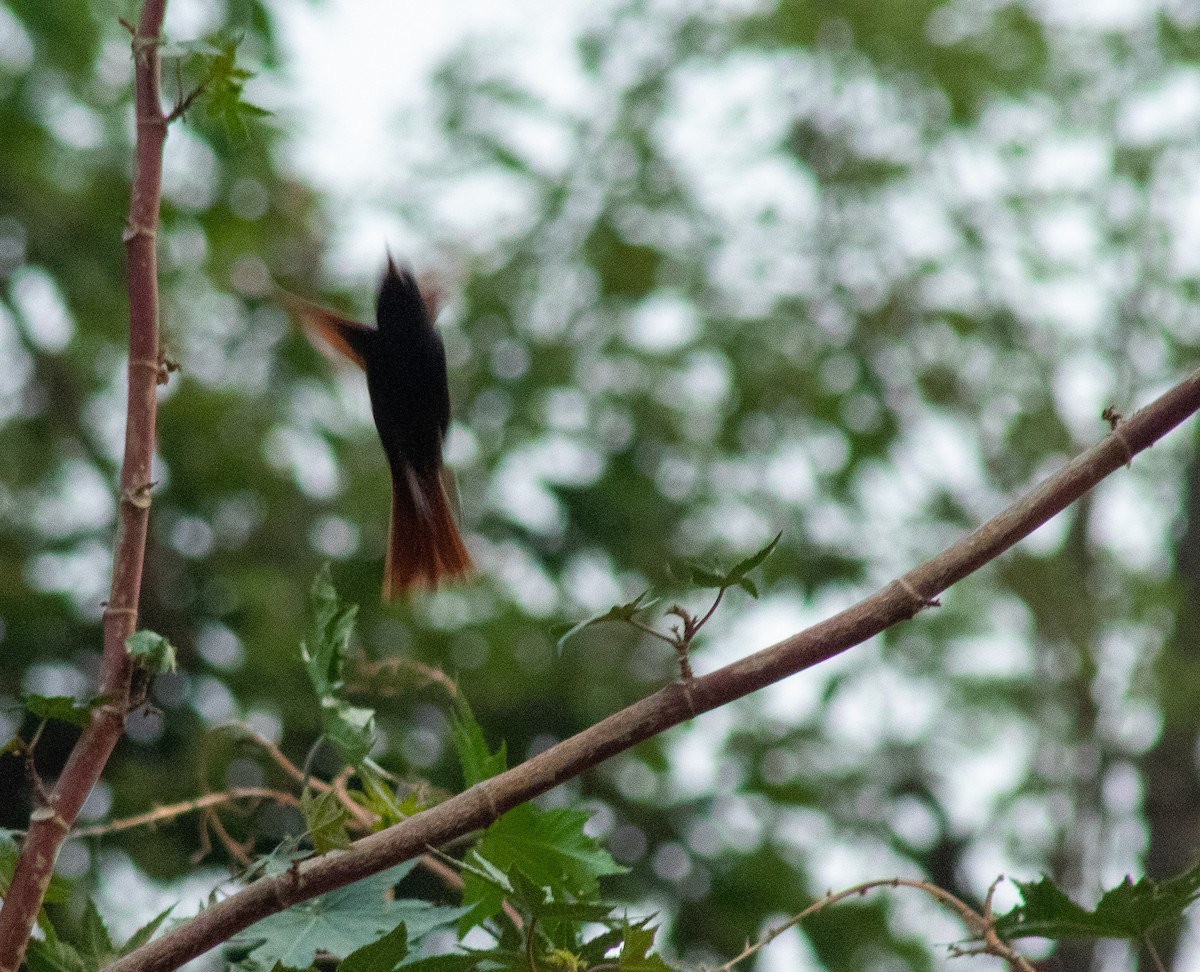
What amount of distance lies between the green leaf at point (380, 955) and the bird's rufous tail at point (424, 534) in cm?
35

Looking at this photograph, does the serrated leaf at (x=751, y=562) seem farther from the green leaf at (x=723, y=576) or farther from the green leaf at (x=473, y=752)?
the green leaf at (x=473, y=752)

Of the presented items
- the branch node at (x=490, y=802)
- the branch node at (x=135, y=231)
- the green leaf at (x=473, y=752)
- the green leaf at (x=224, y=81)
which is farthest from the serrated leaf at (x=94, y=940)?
the green leaf at (x=224, y=81)

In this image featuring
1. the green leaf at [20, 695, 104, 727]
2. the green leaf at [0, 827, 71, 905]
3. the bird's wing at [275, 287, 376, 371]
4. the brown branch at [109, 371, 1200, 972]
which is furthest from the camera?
the bird's wing at [275, 287, 376, 371]

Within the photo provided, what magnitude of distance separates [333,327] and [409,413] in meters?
0.12

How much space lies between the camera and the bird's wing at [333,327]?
3.99 ft

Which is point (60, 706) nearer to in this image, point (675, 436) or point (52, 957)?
point (52, 957)

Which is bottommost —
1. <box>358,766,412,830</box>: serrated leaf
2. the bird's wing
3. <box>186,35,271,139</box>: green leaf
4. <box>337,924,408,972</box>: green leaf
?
<box>337,924,408,972</box>: green leaf

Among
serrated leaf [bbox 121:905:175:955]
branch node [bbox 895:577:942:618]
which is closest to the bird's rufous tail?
serrated leaf [bbox 121:905:175:955]

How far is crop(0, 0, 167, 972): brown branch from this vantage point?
0.99 m

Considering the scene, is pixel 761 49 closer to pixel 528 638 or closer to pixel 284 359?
pixel 284 359

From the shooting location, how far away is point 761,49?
19.0 ft

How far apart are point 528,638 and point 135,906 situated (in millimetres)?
1323

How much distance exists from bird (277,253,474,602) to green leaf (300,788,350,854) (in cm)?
30

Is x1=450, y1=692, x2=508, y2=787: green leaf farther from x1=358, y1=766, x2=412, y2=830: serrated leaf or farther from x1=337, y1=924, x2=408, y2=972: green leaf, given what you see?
x1=337, y1=924, x2=408, y2=972: green leaf
